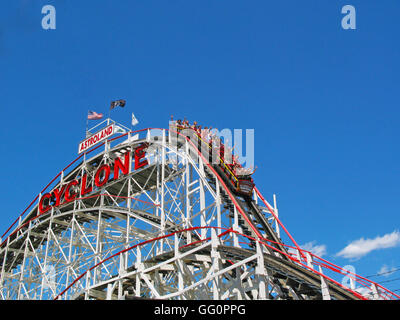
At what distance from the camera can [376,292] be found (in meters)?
15.1

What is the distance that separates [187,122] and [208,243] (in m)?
9.79

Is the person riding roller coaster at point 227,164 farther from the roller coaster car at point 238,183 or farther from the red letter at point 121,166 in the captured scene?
the red letter at point 121,166

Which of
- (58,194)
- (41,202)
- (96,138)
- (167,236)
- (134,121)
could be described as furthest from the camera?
(41,202)

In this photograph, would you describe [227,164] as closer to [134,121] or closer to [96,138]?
[134,121]

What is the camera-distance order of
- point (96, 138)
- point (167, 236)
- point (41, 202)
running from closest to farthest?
1. point (167, 236)
2. point (96, 138)
3. point (41, 202)

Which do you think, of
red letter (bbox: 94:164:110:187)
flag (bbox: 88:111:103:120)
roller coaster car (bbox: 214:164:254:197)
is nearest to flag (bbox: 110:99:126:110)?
flag (bbox: 88:111:103:120)

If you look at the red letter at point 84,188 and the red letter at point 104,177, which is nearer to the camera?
the red letter at point 104,177

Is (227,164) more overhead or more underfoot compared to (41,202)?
more underfoot

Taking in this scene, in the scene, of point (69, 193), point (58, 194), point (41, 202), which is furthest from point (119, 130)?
point (41, 202)

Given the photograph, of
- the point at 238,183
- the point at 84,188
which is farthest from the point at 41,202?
the point at 238,183

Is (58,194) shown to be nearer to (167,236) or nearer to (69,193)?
(69,193)

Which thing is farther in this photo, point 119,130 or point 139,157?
point 119,130

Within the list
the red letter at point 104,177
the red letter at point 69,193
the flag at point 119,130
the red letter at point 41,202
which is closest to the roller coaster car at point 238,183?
the red letter at point 104,177
